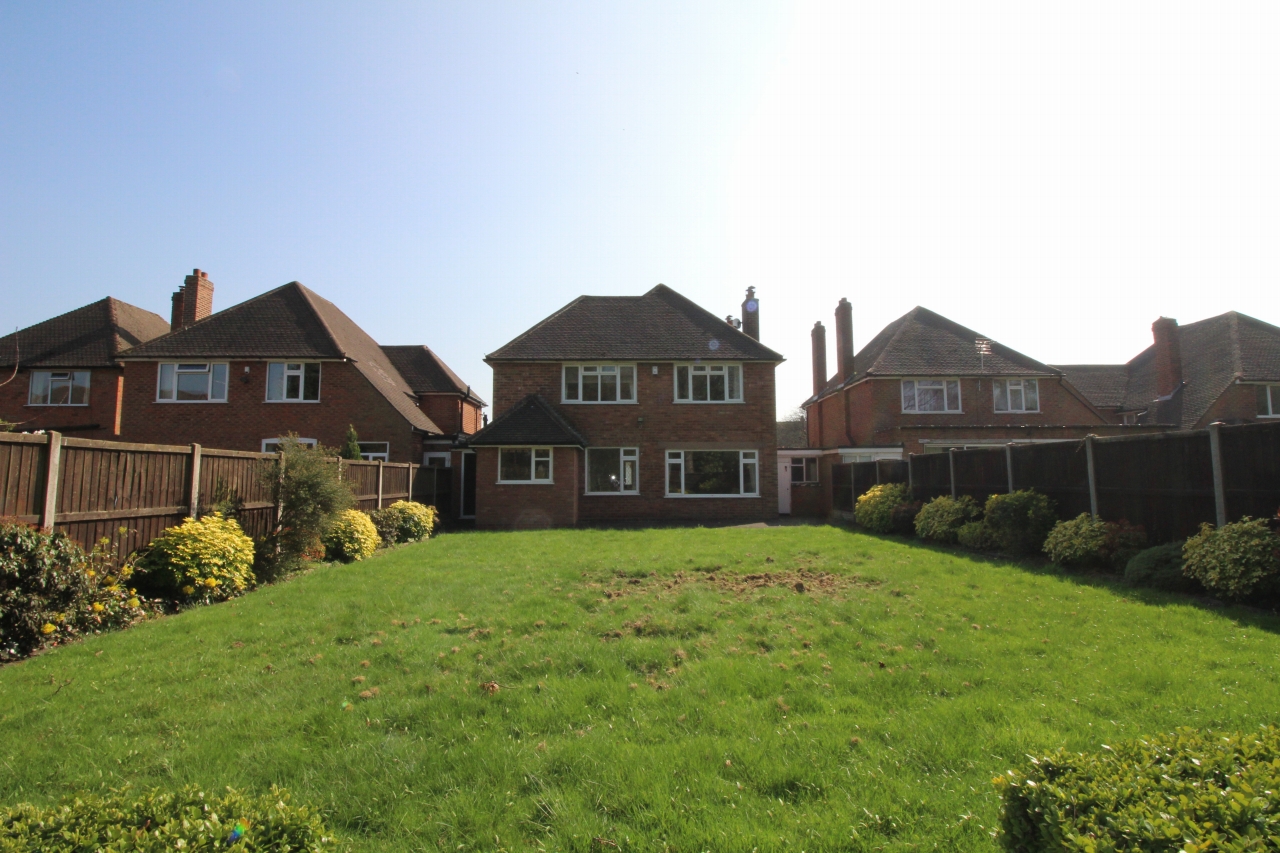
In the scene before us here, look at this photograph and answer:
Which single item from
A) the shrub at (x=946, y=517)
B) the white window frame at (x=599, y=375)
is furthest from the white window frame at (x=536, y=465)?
the shrub at (x=946, y=517)

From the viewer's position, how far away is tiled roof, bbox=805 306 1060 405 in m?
29.0

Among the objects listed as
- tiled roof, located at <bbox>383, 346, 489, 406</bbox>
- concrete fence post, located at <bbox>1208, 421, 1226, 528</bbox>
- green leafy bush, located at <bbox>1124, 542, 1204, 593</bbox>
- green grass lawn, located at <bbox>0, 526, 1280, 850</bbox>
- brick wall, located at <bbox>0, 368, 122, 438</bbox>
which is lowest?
green grass lawn, located at <bbox>0, 526, 1280, 850</bbox>

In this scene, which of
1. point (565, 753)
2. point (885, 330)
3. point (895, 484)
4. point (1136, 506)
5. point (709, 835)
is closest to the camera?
point (709, 835)

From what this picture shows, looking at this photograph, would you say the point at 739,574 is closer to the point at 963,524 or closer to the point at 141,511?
the point at 963,524

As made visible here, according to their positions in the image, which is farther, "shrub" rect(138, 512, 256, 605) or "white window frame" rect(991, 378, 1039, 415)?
"white window frame" rect(991, 378, 1039, 415)

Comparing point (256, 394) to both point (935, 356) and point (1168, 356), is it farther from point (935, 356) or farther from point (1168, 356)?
point (1168, 356)

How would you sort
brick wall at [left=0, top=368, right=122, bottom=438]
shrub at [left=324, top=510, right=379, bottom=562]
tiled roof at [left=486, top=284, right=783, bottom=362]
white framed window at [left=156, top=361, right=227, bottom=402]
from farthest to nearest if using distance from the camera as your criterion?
brick wall at [left=0, top=368, right=122, bottom=438], tiled roof at [left=486, top=284, right=783, bottom=362], white framed window at [left=156, top=361, right=227, bottom=402], shrub at [left=324, top=510, right=379, bottom=562]

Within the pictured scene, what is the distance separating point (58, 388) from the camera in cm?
2795

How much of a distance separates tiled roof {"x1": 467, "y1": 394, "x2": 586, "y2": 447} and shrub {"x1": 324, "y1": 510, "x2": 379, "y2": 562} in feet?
26.2

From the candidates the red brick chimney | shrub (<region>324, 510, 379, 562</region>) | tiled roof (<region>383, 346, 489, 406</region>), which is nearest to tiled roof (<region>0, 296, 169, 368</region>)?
tiled roof (<region>383, 346, 489, 406</region>)

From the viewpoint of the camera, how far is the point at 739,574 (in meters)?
10.9

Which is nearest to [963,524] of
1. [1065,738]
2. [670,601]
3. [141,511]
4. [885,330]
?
[670,601]

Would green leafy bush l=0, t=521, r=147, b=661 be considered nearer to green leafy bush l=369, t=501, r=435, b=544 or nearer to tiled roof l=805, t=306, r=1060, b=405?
green leafy bush l=369, t=501, r=435, b=544

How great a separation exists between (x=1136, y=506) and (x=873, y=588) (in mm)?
4666
